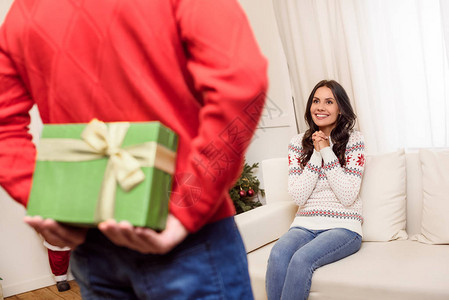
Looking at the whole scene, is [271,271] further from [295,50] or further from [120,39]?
[295,50]

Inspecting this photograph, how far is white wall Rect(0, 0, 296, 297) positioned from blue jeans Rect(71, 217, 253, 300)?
2.64 m

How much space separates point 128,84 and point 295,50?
3.02 meters

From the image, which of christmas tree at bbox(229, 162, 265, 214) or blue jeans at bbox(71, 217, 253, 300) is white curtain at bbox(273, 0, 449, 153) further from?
blue jeans at bbox(71, 217, 253, 300)

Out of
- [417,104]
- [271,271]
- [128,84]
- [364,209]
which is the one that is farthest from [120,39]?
[417,104]

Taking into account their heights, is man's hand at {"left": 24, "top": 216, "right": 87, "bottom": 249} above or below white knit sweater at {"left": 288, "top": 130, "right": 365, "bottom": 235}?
above

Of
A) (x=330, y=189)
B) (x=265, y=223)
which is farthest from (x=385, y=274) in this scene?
(x=265, y=223)

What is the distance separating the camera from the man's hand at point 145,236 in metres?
0.57

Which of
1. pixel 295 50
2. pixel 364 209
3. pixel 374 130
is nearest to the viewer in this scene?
pixel 364 209

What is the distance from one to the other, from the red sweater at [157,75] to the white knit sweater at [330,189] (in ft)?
5.27

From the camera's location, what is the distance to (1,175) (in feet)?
2.36

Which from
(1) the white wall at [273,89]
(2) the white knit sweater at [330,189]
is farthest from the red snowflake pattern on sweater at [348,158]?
(1) the white wall at [273,89]

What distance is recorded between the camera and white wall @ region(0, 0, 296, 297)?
11.3ft

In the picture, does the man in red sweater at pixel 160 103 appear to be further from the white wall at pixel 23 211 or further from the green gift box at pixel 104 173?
the white wall at pixel 23 211

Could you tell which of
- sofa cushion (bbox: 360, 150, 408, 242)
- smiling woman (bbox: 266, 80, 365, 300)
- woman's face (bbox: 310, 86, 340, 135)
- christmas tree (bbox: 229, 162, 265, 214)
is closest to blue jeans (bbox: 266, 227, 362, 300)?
smiling woman (bbox: 266, 80, 365, 300)
